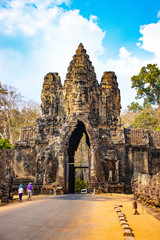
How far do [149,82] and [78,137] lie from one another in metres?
16.1

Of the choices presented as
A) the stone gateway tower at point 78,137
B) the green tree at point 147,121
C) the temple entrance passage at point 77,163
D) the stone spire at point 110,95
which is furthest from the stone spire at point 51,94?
the green tree at point 147,121

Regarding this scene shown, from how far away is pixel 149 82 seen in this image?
39375 mm

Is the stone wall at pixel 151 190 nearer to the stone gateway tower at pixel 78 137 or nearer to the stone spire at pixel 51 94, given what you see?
the stone gateway tower at pixel 78 137

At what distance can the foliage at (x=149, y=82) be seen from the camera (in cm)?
3888

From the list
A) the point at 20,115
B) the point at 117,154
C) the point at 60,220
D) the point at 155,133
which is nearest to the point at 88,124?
the point at 117,154

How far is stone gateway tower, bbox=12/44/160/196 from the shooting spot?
2411 centimetres

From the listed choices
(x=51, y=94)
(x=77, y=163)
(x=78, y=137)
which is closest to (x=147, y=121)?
(x=78, y=137)

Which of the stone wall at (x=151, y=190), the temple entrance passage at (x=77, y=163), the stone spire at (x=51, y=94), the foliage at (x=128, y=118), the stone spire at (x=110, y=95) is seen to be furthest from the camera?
the foliage at (x=128, y=118)

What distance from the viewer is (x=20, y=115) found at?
43.0m

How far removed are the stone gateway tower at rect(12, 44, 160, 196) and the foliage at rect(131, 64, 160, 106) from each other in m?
8.69

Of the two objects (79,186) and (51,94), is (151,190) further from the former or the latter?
(79,186)

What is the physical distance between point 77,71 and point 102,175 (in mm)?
10679

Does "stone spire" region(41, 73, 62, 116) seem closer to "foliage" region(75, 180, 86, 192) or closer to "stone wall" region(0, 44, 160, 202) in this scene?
"stone wall" region(0, 44, 160, 202)

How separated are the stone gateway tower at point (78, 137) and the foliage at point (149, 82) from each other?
8.69 m
